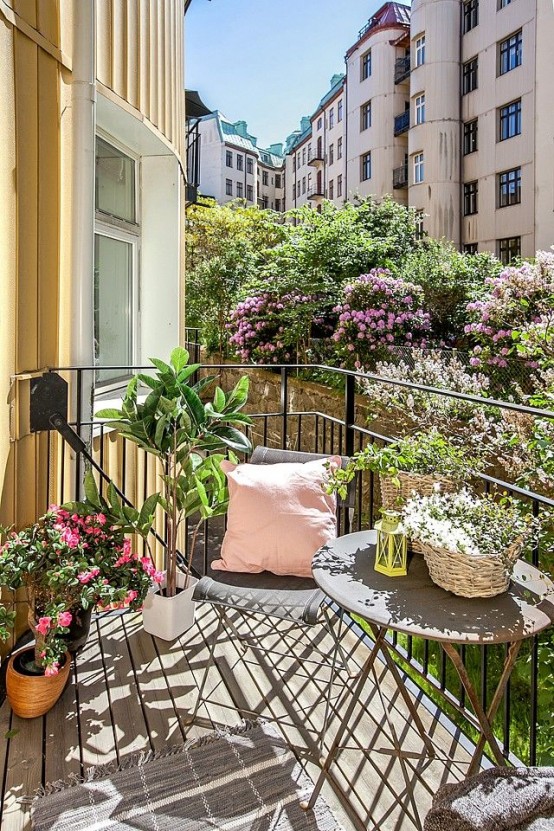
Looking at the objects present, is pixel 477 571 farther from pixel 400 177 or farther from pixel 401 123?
pixel 401 123

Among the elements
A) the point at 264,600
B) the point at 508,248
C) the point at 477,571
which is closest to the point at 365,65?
the point at 508,248

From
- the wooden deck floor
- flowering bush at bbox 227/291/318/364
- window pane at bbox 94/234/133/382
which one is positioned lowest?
the wooden deck floor

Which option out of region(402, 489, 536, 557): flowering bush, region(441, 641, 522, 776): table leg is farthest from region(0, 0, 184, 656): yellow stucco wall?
region(441, 641, 522, 776): table leg

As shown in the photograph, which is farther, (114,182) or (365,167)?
(365,167)

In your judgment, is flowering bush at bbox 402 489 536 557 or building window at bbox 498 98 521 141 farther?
building window at bbox 498 98 521 141

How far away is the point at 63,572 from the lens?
6.64 ft

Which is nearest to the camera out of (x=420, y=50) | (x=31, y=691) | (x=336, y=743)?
(x=336, y=743)

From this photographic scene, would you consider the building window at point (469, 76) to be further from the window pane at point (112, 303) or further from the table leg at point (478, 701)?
the table leg at point (478, 701)

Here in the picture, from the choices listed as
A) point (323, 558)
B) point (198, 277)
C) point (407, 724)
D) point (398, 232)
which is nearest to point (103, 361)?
point (323, 558)

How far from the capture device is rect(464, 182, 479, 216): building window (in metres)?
15.5

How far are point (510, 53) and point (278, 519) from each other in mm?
15510

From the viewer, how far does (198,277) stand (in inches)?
531

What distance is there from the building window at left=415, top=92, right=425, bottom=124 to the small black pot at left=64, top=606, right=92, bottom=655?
17017 mm

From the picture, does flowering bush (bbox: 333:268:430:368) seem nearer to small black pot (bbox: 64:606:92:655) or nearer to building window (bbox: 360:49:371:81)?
small black pot (bbox: 64:606:92:655)
